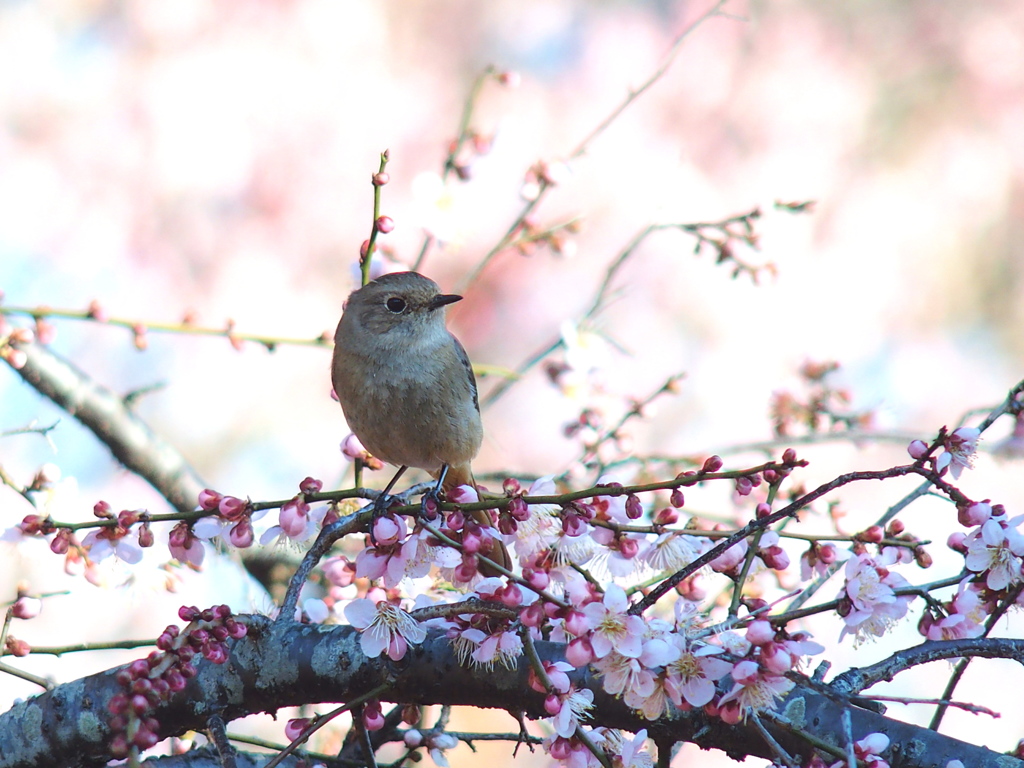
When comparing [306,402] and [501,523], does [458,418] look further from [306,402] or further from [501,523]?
[306,402]

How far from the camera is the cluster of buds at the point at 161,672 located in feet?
4.75

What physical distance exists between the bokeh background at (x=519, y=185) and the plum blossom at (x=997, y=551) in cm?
404

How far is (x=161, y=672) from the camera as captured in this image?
59.9 inches

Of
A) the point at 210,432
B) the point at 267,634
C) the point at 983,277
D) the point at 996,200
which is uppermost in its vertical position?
the point at 996,200

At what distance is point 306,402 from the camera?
6121 millimetres

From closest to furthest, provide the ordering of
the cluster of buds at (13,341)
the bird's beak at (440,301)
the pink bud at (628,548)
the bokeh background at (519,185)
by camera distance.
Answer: the pink bud at (628,548) → the cluster of buds at (13,341) → the bird's beak at (440,301) → the bokeh background at (519,185)

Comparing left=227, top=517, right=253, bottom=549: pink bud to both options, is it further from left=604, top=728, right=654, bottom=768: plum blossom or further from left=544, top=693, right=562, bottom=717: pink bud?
left=604, top=728, right=654, bottom=768: plum blossom

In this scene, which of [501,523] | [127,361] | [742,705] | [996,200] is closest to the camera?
[742,705]

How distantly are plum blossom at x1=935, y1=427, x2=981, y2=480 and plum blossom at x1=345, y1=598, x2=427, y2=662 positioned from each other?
86cm

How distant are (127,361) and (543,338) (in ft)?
8.04

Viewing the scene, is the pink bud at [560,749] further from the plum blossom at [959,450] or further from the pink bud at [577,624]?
the plum blossom at [959,450]

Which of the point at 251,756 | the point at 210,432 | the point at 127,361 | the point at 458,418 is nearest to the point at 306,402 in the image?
the point at 210,432

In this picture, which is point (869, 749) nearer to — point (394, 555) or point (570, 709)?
point (570, 709)

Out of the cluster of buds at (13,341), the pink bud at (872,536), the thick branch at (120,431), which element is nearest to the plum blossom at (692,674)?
the pink bud at (872,536)
